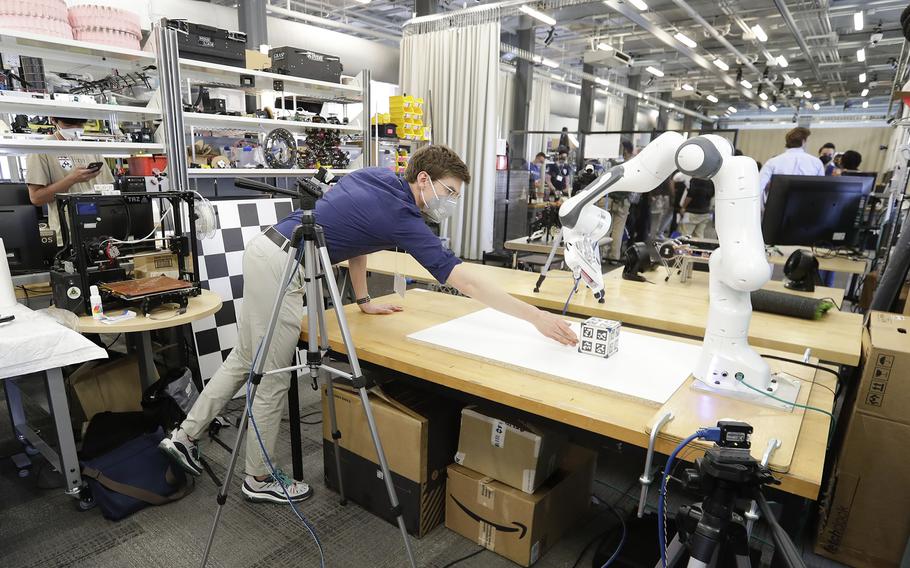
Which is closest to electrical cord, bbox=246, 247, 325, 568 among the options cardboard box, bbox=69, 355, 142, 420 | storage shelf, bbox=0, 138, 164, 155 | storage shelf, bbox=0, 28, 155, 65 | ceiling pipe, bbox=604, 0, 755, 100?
cardboard box, bbox=69, 355, 142, 420

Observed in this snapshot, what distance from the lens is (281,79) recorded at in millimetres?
3848

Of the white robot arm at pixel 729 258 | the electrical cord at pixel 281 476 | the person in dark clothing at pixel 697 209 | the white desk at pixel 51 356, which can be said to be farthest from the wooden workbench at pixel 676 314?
the person in dark clothing at pixel 697 209

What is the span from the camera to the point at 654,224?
696 centimetres

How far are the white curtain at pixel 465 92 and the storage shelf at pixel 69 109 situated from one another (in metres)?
4.14

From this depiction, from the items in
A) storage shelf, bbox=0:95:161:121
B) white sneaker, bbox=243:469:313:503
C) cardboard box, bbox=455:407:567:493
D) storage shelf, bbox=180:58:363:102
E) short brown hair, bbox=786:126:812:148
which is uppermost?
storage shelf, bbox=180:58:363:102

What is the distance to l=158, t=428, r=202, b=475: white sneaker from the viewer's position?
6.48 feet

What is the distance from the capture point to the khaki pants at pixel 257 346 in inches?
70.8

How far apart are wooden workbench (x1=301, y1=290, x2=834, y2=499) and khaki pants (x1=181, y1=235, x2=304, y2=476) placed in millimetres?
103

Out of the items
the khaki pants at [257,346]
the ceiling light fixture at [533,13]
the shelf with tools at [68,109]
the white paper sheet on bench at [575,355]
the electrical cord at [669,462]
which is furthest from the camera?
the ceiling light fixture at [533,13]

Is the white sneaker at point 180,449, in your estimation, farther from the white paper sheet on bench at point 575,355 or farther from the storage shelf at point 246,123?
the storage shelf at point 246,123

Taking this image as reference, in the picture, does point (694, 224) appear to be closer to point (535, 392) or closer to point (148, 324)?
point (535, 392)

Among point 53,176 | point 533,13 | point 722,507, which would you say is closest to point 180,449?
point 722,507

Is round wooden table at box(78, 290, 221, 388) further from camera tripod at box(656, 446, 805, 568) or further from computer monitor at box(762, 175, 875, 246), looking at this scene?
computer monitor at box(762, 175, 875, 246)

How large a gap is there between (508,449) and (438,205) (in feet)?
2.77
